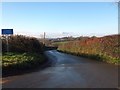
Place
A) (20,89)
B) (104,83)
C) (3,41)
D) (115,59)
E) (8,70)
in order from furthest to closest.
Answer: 1. (3,41)
2. (115,59)
3. (8,70)
4. (104,83)
5. (20,89)

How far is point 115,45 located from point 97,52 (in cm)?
422

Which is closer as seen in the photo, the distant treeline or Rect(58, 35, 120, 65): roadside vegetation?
Rect(58, 35, 120, 65): roadside vegetation

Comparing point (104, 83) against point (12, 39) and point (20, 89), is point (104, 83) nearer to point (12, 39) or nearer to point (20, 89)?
point (20, 89)

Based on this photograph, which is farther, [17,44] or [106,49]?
[17,44]

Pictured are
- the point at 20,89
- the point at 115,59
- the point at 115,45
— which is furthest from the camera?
the point at 115,45

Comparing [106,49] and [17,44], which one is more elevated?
[17,44]

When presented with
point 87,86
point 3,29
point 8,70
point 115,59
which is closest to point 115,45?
point 115,59

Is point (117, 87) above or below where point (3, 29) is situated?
below

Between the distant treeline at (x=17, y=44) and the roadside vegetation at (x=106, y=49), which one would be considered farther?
the distant treeline at (x=17, y=44)

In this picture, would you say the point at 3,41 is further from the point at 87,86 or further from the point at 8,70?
the point at 87,86

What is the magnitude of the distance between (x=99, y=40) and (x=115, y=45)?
4.58 metres

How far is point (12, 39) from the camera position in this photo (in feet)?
98.6

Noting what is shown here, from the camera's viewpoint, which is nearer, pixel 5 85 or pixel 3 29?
pixel 5 85

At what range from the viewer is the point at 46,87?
11773 mm
